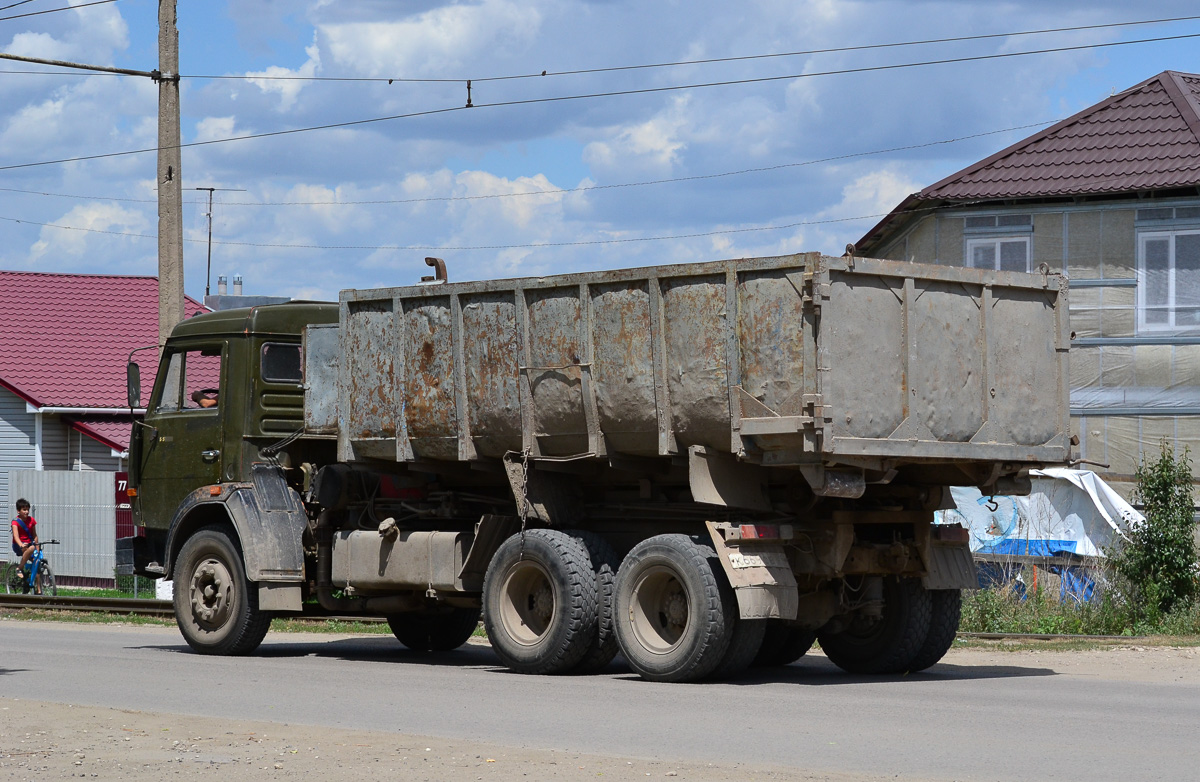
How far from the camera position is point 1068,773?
26.8ft

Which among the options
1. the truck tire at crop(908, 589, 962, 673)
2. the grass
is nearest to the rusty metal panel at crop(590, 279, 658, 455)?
the truck tire at crop(908, 589, 962, 673)

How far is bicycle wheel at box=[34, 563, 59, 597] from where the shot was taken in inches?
1039

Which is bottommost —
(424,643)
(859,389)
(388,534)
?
(424,643)

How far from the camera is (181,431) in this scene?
636 inches

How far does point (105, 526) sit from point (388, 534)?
643 inches

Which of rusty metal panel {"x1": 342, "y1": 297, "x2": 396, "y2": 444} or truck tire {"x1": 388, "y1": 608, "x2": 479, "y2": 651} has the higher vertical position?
rusty metal panel {"x1": 342, "y1": 297, "x2": 396, "y2": 444}

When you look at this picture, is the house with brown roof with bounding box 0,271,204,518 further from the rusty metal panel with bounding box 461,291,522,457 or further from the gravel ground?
the gravel ground

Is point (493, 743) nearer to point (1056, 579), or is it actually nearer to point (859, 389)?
point (859, 389)

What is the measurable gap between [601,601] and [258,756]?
5001 mm

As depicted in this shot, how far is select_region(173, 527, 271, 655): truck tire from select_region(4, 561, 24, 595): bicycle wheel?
1235 cm

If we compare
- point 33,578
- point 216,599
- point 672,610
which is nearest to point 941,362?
point 672,610

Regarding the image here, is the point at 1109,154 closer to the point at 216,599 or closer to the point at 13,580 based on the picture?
the point at 216,599

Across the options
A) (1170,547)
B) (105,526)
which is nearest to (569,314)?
(1170,547)

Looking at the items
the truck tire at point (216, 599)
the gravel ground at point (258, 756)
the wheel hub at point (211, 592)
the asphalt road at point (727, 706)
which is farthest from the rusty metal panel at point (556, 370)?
the gravel ground at point (258, 756)
